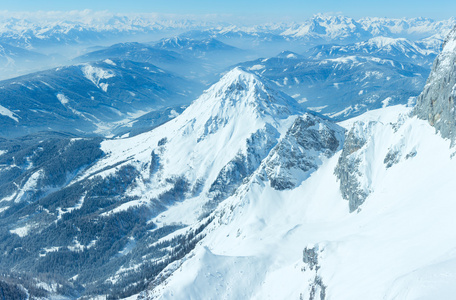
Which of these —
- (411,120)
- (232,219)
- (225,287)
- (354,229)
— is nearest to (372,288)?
(354,229)

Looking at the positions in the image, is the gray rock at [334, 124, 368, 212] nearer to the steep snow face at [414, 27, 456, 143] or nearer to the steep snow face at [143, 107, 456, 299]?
the steep snow face at [143, 107, 456, 299]

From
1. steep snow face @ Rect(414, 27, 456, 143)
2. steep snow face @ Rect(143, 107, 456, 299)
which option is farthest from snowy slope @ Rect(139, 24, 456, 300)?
steep snow face @ Rect(414, 27, 456, 143)

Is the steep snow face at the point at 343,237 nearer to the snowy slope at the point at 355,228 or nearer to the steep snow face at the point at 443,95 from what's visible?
the snowy slope at the point at 355,228

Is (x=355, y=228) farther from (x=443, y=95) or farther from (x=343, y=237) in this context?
(x=443, y=95)

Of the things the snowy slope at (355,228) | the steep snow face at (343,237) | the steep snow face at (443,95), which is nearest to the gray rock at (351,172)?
the snowy slope at (355,228)

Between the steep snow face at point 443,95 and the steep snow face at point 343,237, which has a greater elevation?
the steep snow face at point 443,95
